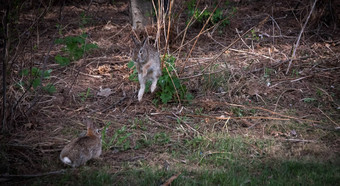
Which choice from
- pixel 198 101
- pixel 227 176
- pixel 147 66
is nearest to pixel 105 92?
pixel 147 66

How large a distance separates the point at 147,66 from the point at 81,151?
7.73 feet

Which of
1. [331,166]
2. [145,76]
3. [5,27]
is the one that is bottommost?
[331,166]

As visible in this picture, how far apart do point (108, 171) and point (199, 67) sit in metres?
3.88

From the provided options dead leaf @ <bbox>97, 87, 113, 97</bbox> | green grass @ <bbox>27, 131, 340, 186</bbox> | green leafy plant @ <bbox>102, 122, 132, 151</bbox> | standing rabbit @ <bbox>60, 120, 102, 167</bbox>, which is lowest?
green grass @ <bbox>27, 131, 340, 186</bbox>

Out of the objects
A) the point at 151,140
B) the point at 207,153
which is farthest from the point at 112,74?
the point at 207,153

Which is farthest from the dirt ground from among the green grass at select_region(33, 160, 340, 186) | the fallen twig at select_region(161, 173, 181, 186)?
the fallen twig at select_region(161, 173, 181, 186)

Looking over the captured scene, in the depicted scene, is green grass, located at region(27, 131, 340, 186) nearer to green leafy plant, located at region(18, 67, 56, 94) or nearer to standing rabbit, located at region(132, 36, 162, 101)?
standing rabbit, located at region(132, 36, 162, 101)

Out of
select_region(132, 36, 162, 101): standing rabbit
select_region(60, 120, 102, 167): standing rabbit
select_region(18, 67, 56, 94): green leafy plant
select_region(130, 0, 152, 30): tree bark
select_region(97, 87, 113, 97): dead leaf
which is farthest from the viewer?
select_region(130, 0, 152, 30): tree bark

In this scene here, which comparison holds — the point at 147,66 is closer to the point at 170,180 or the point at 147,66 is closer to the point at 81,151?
the point at 81,151

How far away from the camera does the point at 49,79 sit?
7.13 metres

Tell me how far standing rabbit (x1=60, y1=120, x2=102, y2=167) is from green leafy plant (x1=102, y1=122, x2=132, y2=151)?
0.39m

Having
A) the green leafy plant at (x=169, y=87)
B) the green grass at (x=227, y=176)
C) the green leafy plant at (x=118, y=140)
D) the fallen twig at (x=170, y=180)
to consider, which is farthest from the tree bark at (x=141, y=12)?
the fallen twig at (x=170, y=180)

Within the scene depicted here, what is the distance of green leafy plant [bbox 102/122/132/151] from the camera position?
4.86 metres

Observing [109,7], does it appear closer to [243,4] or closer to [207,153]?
[243,4]
